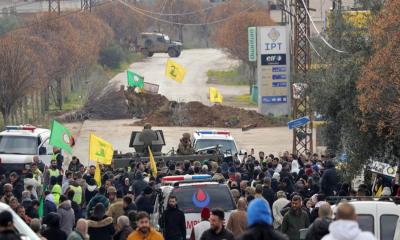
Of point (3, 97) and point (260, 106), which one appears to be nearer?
point (3, 97)

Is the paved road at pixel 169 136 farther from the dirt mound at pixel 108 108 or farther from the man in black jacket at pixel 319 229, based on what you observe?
the man in black jacket at pixel 319 229

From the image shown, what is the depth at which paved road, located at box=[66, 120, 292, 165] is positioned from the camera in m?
49.2

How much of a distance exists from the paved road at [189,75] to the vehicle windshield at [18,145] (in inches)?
1239

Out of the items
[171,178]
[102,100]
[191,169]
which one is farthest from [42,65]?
[171,178]

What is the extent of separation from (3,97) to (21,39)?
799cm

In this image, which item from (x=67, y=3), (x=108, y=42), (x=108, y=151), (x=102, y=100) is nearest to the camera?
(x=108, y=151)

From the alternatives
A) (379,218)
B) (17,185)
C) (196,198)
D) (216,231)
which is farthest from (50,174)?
(216,231)

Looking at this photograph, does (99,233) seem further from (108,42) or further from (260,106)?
(108,42)

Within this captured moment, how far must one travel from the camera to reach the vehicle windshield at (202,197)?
20078 millimetres

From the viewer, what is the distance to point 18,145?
3450cm

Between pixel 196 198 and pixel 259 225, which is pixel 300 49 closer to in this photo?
pixel 196 198

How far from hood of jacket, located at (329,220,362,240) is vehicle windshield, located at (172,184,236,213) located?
1020 cm

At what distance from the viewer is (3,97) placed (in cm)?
4994

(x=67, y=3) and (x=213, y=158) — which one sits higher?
(x=67, y=3)
